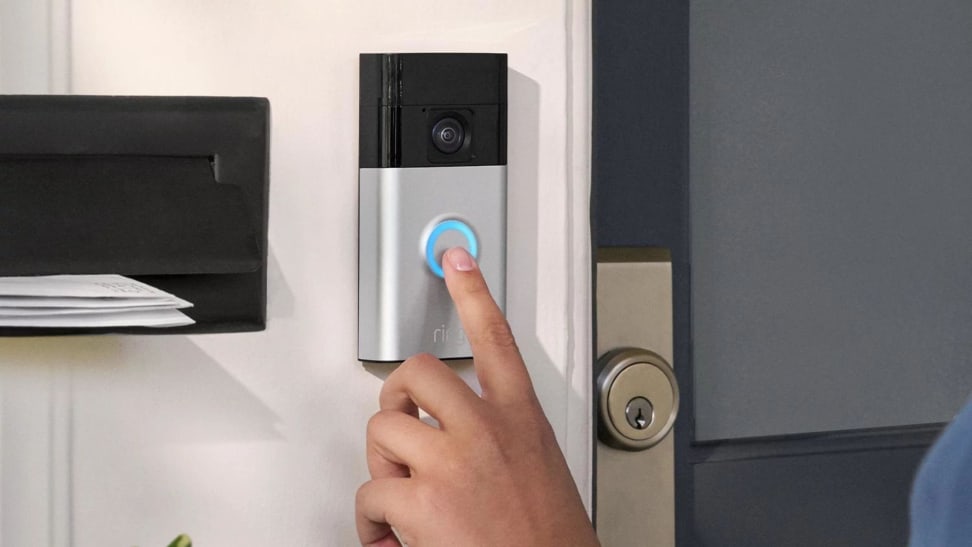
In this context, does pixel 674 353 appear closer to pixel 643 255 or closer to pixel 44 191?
pixel 643 255

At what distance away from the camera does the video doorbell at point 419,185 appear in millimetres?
642

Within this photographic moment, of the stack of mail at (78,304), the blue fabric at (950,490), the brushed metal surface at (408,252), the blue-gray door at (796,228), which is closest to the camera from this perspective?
the blue fabric at (950,490)

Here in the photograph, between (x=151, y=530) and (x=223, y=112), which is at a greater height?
(x=223, y=112)

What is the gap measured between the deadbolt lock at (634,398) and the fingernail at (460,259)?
262mm

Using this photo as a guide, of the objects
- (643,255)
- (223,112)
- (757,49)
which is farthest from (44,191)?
(757,49)

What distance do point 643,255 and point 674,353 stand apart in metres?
0.13

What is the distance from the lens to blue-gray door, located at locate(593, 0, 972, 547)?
3.15ft

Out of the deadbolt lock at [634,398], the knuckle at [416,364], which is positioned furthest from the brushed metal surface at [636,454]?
the knuckle at [416,364]

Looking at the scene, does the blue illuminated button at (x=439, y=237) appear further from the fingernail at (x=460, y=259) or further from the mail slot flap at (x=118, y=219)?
the mail slot flap at (x=118, y=219)

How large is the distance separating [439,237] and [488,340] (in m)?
0.08

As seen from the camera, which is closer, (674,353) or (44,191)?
(44,191)

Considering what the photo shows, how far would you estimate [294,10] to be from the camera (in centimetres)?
64

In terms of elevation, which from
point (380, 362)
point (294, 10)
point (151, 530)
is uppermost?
point (294, 10)

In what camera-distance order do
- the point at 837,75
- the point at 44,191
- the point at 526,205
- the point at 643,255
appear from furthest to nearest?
the point at 837,75, the point at 643,255, the point at 526,205, the point at 44,191
